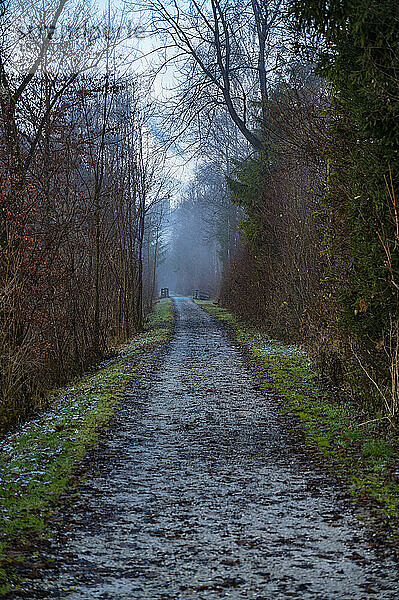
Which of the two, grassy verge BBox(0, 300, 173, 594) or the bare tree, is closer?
grassy verge BBox(0, 300, 173, 594)

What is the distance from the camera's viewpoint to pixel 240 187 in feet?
73.2

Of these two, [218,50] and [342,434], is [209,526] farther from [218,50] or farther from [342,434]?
[218,50]

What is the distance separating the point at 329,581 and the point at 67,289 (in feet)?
35.4

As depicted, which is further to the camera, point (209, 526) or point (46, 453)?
point (46, 453)

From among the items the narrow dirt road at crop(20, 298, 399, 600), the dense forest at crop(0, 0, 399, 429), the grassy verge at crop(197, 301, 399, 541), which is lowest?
the narrow dirt road at crop(20, 298, 399, 600)

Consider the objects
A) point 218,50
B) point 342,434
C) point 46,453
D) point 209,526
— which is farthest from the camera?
point 218,50

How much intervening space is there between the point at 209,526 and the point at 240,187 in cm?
1840

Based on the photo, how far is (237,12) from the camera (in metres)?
20.5

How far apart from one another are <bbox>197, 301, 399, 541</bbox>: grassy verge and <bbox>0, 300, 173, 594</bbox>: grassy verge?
266 cm

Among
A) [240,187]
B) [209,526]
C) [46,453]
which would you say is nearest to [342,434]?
[209,526]

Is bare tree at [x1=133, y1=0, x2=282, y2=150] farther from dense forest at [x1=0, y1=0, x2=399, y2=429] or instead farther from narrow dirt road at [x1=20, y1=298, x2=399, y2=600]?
narrow dirt road at [x1=20, y1=298, x2=399, y2=600]

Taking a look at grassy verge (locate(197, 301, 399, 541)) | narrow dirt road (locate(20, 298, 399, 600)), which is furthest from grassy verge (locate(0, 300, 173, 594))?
grassy verge (locate(197, 301, 399, 541))

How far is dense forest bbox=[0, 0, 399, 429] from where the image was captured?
7.09m

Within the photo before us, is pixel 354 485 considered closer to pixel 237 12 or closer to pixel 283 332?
pixel 283 332
